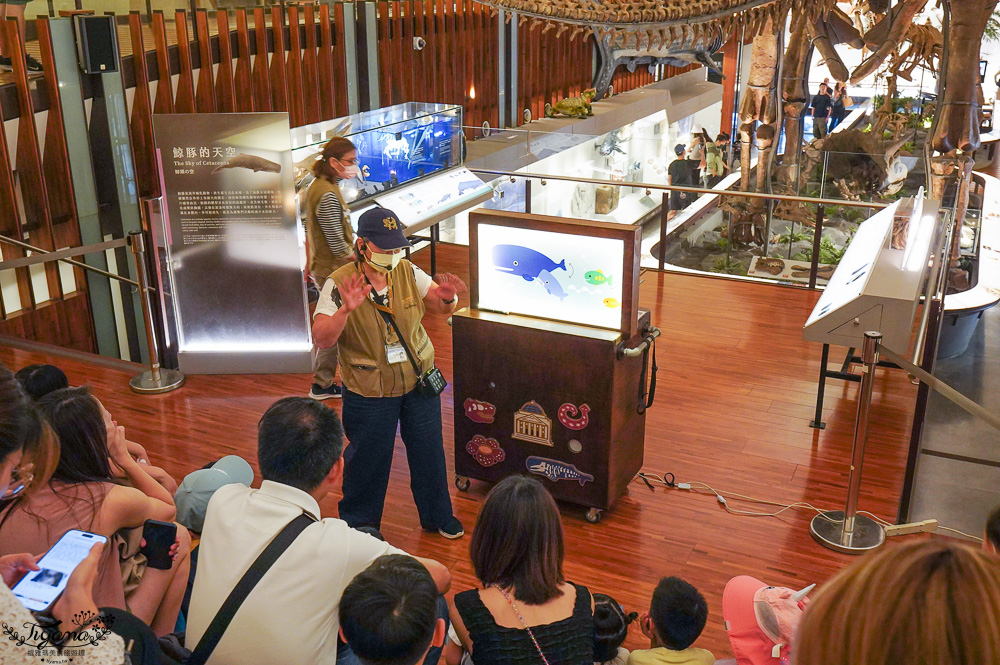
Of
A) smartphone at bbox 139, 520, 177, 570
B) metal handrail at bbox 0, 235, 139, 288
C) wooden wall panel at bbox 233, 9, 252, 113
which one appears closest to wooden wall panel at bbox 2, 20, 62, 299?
metal handrail at bbox 0, 235, 139, 288

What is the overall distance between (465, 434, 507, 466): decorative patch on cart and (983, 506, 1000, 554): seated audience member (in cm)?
241

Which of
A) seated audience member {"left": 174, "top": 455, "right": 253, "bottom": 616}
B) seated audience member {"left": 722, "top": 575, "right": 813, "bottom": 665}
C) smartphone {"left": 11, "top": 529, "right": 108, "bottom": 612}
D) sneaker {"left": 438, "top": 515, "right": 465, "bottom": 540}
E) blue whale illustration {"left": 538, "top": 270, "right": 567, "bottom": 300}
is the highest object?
blue whale illustration {"left": 538, "top": 270, "right": 567, "bottom": 300}

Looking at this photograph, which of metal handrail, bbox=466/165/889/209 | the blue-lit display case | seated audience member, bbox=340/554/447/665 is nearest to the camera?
seated audience member, bbox=340/554/447/665

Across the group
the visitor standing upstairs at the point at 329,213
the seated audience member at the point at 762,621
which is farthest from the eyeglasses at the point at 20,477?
the visitor standing upstairs at the point at 329,213

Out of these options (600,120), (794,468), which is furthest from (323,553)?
(600,120)

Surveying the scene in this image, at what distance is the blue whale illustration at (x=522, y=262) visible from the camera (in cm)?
388

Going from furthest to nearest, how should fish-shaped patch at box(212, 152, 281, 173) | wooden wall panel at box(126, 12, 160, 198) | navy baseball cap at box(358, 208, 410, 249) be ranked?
wooden wall panel at box(126, 12, 160, 198)
fish-shaped patch at box(212, 152, 281, 173)
navy baseball cap at box(358, 208, 410, 249)

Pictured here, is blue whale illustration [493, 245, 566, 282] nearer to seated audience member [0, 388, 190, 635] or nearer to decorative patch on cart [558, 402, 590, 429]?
decorative patch on cart [558, 402, 590, 429]

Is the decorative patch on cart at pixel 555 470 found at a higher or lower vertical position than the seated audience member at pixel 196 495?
lower

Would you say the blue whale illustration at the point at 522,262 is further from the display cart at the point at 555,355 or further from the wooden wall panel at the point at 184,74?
the wooden wall panel at the point at 184,74

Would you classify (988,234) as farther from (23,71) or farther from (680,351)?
(23,71)

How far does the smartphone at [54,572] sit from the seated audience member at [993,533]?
2092 millimetres

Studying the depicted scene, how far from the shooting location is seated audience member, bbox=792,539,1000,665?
1085mm

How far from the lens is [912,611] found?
1108 millimetres
